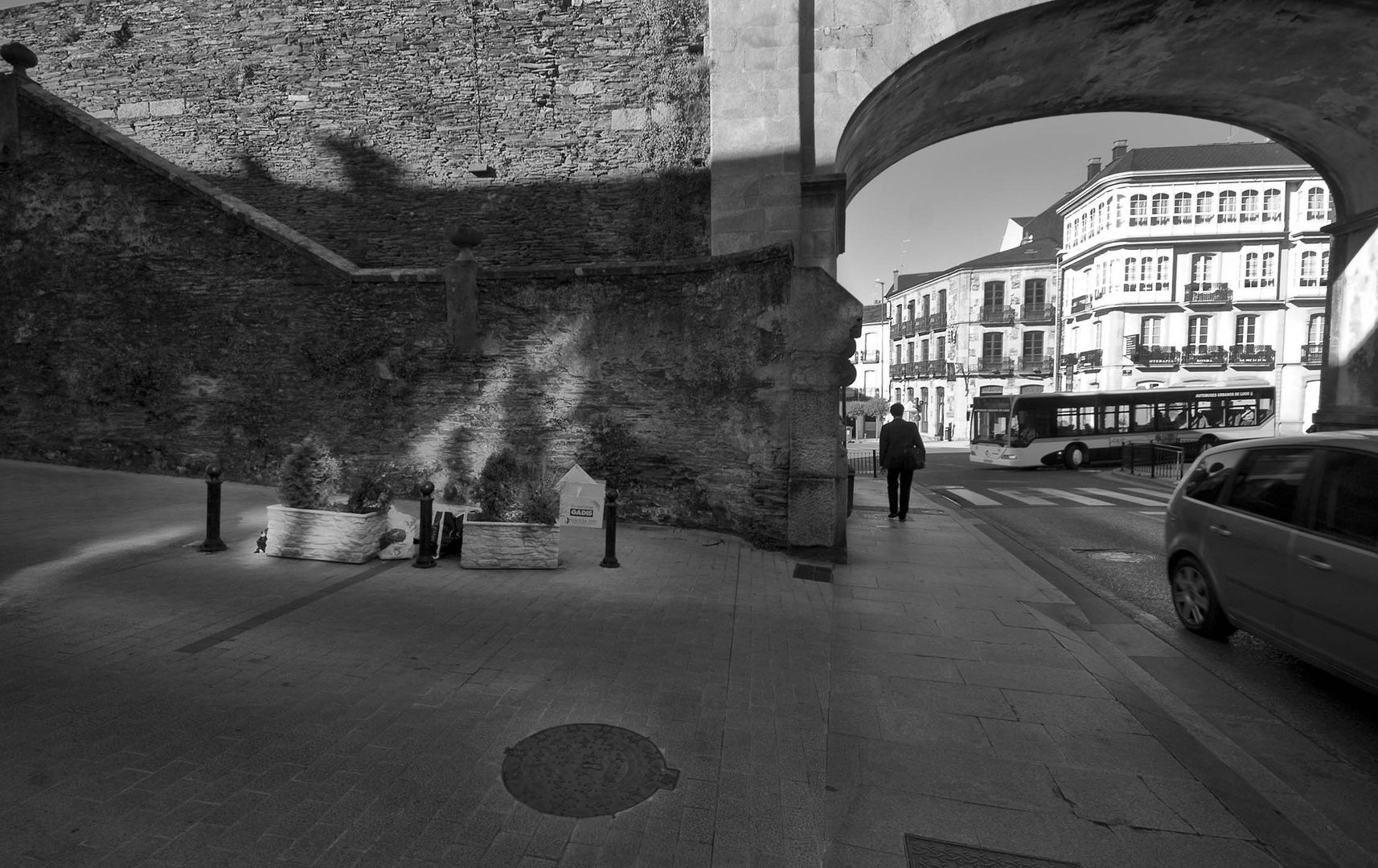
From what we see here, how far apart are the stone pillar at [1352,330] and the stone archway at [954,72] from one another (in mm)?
999

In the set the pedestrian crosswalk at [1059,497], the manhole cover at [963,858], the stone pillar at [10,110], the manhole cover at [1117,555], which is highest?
the stone pillar at [10,110]

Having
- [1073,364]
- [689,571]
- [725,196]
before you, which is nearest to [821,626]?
[689,571]

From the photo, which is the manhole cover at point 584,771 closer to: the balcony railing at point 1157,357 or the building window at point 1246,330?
the balcony railing at point 1157,357

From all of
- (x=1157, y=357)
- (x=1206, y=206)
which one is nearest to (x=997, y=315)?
(x=1157, y=357)

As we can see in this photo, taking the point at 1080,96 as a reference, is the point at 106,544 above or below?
below

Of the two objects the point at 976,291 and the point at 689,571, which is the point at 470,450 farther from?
the point at 976,291

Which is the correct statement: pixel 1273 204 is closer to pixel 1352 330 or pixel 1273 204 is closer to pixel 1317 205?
pixel 1317 205

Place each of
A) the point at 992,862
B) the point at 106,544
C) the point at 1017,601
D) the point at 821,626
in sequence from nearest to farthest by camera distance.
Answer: the point at 992,862
the point at 821,626
the point at 106,544
the point at 1017,601

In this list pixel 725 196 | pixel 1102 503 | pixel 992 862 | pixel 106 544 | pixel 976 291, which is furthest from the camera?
pixel 976 291

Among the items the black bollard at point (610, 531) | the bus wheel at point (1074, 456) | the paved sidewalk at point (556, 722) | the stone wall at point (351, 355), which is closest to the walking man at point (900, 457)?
the stone wall at point (351, 355)

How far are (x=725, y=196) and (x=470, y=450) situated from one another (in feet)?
17.4

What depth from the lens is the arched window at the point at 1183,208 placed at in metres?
38.1

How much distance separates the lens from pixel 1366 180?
12.2 metres

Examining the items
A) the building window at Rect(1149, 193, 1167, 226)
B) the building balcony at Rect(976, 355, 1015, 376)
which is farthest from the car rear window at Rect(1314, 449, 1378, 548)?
the building balcony at Rect(976, 355, 1015, 376)
